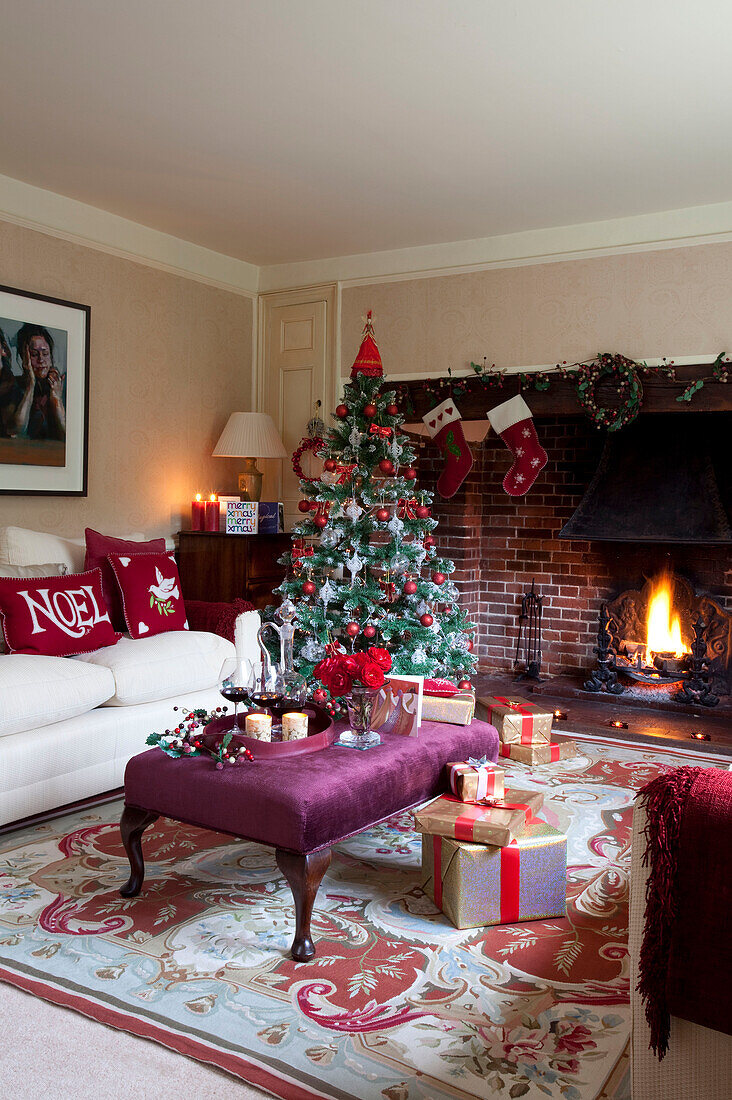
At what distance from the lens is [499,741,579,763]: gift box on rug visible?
3938 mm

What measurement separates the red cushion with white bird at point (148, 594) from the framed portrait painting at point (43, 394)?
26.6 inches

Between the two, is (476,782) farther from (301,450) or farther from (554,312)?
(301,450)

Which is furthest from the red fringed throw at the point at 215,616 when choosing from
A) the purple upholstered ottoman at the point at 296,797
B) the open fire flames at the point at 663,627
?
the open fire flames at the point at 663,627

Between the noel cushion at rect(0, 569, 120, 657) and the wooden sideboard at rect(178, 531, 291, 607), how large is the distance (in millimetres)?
1103

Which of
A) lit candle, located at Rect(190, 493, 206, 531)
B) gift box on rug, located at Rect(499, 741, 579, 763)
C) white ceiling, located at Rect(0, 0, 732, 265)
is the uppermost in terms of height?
white ceiling, located at Rect(0, 0, 732, 265)

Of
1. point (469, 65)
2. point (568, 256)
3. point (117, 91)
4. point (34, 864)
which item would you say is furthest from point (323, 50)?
point (34, 864)

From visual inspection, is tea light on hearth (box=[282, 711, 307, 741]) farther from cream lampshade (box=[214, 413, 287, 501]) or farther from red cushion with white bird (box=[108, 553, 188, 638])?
cream lampshade (box=[214, 413, 287, 501])

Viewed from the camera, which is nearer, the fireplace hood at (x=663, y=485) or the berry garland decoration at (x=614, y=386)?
the berry garland decoration at (x=614, y=386)

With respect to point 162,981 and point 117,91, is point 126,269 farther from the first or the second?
point 162,981

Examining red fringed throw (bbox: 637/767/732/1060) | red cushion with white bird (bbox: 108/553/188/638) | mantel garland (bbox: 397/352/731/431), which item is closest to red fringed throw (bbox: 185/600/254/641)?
red cushion with white bird (bbox: 108/553/188/638)

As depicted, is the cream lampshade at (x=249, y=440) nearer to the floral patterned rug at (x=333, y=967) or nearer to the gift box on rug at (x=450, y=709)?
Answer: the gift box on rug at (x=450, y=709)

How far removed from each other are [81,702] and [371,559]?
1578 mm

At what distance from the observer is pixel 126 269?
4824mm

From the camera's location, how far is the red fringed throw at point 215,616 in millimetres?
4195
